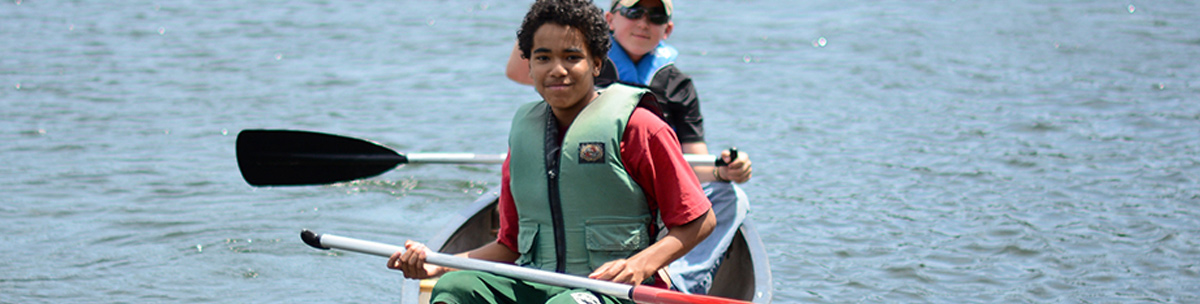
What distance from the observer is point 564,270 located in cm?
285

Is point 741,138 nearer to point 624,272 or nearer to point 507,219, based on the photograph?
point 507,219

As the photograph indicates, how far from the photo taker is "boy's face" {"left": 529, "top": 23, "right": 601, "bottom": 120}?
106 inches

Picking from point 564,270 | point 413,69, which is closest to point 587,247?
point 564,270

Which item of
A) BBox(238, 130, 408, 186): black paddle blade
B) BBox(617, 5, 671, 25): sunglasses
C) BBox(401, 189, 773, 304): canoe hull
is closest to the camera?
BBox(401, 189, 773, 304): canoe hull

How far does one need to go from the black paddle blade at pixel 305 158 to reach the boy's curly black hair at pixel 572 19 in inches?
74.9

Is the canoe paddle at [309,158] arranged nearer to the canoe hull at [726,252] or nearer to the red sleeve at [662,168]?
the canoe hull at [726,252]

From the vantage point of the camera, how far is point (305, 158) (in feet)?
14.8

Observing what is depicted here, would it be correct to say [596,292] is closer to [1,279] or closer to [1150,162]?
[1,279]

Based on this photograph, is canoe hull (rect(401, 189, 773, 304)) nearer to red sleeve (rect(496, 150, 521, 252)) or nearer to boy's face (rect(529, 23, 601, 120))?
red sleeve (rect(496, 150, 521, 252))

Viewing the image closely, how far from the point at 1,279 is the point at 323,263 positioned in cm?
134

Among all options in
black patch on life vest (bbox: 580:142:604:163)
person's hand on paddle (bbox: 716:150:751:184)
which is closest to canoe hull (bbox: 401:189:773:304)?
person's hand on paddle (bbox: 716:150:751:184)

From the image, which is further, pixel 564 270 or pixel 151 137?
pixel 151 137

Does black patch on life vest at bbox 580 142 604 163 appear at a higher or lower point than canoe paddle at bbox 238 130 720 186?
higher

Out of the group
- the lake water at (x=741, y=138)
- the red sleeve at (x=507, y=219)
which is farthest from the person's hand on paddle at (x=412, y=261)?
the lake water at (x=741, y=138)
